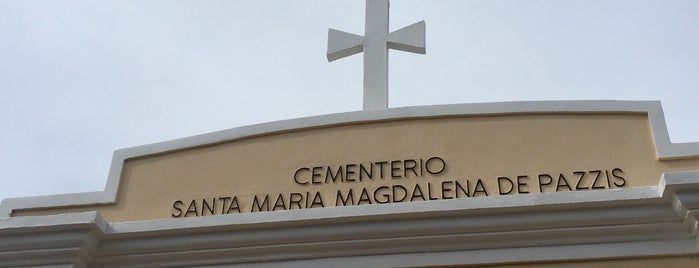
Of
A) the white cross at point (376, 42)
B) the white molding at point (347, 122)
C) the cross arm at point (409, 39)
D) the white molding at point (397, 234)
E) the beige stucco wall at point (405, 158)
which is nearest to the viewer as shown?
the white molding at point (397, 234)

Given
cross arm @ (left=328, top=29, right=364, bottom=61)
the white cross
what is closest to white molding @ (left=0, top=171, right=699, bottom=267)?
the white cross

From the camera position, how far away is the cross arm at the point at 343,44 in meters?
8.07

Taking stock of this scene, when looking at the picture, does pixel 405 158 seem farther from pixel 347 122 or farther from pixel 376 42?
pixel 376 42

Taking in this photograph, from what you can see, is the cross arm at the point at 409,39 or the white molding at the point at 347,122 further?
the cross arm at the point at 409,39

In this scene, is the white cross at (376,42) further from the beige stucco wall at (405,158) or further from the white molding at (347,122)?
the beige stucco wall at (405,158)

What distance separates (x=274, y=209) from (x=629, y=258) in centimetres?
238

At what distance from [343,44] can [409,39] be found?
0.55 meters

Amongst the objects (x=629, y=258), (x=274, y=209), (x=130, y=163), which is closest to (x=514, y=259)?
(x=629, y=258)

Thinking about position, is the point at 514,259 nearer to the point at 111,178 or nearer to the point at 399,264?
the point at 399,264

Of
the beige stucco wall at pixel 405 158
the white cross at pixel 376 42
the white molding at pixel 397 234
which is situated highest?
the white cross at pixel 376 42

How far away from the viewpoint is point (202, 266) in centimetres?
653

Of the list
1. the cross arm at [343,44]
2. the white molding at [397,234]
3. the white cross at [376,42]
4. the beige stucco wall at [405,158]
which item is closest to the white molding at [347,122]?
the beige stucco wall at [405,158]

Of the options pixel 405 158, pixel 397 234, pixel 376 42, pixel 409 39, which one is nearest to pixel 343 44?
pixel 376 42

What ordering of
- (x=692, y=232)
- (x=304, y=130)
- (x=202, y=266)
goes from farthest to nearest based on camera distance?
1. (x=304, y=130)
2. (x=202, y=266)
3. (x=692, y=232)
